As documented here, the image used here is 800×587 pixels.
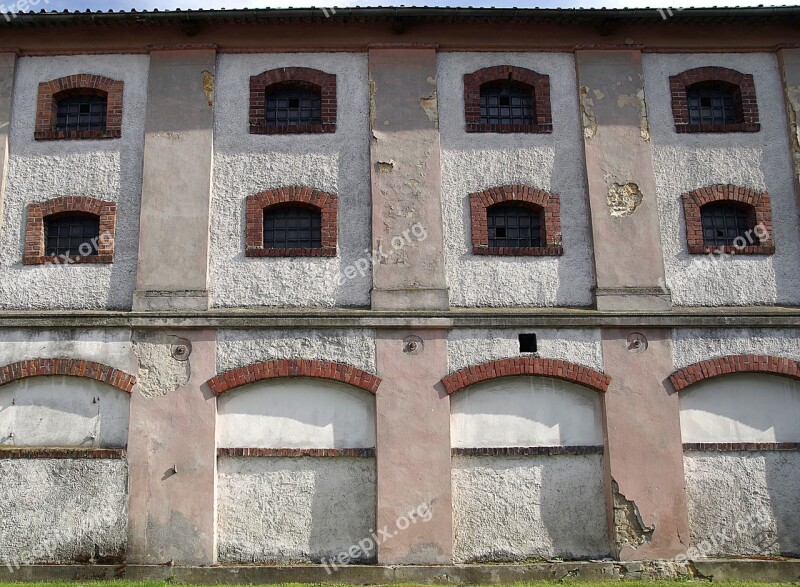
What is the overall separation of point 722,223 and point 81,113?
37.3 ft

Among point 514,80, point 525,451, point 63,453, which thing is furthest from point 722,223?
Result: point 63,453

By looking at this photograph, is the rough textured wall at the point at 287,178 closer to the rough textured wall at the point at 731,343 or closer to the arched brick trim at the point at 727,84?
the rough textured wall at the point at 731,343

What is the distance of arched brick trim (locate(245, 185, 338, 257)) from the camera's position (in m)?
12.4

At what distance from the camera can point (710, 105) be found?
1348 centimetres

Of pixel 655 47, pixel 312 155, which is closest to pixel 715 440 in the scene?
pixel 655 47

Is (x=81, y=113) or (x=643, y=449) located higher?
(x=81, y=113)

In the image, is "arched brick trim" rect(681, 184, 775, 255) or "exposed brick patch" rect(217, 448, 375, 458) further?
"arched brick trim" rect(681, 184, 775, 255)

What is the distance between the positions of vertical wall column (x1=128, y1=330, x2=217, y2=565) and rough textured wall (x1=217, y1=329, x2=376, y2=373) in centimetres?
30

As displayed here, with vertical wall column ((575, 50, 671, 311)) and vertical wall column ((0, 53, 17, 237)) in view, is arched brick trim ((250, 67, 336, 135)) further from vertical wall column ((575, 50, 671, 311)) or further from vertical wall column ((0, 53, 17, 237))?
vertical wall column ((575, 50, 671, 311))

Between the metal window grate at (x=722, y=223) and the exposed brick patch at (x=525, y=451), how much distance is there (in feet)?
13.5

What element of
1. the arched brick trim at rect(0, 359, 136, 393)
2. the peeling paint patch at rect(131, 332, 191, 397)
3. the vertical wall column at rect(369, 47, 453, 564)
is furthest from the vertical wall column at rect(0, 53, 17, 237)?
the vertical wall column at rect(369, 47, 453, 564)

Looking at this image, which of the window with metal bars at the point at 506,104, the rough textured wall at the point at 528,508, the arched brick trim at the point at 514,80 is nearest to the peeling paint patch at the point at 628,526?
the rough textured wall at the point at 528,508

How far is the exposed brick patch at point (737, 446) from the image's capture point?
39.4 ft

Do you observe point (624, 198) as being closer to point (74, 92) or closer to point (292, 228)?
point (292, 228)
